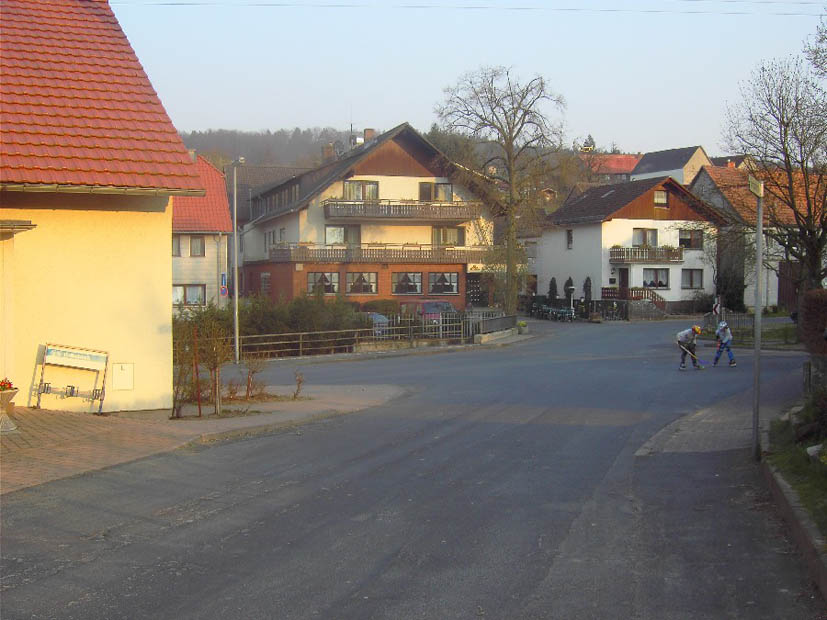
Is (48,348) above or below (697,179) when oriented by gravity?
below

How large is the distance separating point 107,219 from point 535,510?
29.1 feet

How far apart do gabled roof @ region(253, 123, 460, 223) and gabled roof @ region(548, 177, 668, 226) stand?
43.1ft

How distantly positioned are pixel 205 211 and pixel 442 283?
1617 centimetres

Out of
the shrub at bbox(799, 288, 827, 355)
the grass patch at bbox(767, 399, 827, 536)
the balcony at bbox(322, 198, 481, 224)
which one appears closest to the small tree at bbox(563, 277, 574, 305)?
the balcony at bbox(322, 198, 481, 224)

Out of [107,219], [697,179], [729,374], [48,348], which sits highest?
[697,179]

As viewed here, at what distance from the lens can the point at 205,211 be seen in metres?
52.5

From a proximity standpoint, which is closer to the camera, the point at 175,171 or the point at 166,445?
the point at 166,445

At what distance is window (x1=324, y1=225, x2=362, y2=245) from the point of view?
189 ft

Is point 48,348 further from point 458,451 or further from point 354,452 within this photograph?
point 458,451

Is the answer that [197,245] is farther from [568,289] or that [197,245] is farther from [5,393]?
[5,393]

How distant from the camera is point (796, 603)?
581cm

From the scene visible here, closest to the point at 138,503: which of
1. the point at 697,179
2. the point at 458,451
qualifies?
the point at 458,451

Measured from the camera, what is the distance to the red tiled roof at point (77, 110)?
43.6 feet

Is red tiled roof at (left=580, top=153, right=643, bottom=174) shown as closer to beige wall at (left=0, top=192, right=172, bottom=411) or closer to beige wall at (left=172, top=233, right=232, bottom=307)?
beige wall at (left=172, top=233, right=232, bottom=307)
